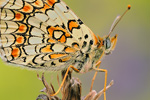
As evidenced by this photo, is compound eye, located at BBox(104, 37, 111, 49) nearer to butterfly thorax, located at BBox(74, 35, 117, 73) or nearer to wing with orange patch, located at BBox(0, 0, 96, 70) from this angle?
butterfly thorax, located at BBox(74, 35, 117, 73)

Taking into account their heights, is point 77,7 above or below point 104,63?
above

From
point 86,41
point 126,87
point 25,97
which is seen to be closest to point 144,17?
point 126,87

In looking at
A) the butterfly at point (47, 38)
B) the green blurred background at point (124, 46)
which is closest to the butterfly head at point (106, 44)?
the butterfly at point (47, 38)

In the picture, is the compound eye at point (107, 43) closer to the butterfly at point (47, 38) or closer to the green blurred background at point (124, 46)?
the butterfly at point (47, 38)

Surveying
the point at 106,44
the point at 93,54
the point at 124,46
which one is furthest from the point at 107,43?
the point at 124,46

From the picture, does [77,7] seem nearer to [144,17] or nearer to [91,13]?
[91,13]

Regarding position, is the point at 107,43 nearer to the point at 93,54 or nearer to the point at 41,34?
the point at 93,54

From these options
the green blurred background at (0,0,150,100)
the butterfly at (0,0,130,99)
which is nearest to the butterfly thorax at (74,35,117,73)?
the butterfly at (0,0,130,99)

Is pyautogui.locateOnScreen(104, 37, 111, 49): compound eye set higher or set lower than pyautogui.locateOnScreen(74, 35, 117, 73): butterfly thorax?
higher
